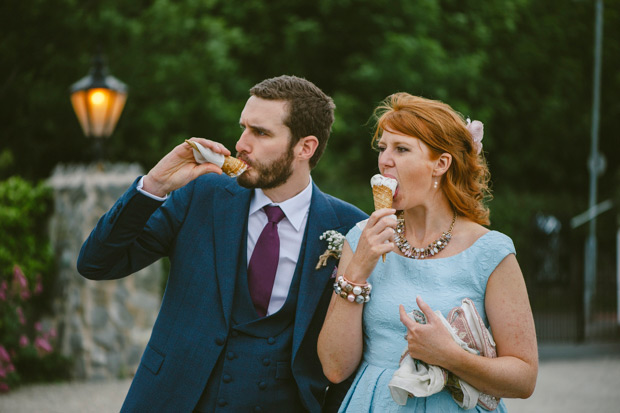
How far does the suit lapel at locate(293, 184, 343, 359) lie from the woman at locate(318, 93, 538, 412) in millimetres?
228

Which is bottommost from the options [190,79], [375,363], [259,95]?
[375,363]

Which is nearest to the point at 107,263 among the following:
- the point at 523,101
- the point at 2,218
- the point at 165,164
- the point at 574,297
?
the point at 165,164

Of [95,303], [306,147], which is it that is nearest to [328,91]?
[95,303]

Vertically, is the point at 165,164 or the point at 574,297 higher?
the point at 165,164

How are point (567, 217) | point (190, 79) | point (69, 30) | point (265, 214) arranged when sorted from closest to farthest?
point (265, 214) < point (69, 30) < point (567, 217) < point (190, 79)

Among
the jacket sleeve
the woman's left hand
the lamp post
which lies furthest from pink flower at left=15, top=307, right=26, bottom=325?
the woman's left hand

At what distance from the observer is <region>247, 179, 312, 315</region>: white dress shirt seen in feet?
11.3

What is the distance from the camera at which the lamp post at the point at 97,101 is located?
33.0ft

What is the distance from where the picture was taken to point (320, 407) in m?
3.38

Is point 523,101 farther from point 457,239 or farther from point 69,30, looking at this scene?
point 457,239

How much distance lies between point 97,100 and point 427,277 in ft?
26.0

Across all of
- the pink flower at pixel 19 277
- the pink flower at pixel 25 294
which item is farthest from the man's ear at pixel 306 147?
the pink flower at pixel 25 294

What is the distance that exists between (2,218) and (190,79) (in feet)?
21.8

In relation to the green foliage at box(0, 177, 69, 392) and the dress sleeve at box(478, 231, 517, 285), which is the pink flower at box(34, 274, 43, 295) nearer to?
the green foliage at box(0, 177, 69, 392)
